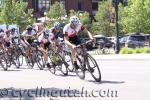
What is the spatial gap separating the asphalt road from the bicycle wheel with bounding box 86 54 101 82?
7.0 inches

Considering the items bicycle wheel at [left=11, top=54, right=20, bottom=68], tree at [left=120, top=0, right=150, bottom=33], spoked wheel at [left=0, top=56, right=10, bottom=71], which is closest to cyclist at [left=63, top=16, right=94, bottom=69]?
spoked wheel at [left=0, top=56, right=10, bottom=71]

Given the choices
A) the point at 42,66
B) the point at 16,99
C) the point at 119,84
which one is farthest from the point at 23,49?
the point at 16,99

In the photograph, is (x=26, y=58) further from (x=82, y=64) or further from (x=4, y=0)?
(x=4, y=0)

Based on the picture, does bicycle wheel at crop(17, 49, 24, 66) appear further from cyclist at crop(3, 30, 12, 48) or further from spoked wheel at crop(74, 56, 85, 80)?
spoked wheel at crop(74, 56, 85, 80)

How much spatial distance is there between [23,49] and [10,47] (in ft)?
2.21

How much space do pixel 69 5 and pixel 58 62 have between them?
72831 mm

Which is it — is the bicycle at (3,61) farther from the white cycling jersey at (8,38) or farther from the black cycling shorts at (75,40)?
the black cycling shorts at (75,40)

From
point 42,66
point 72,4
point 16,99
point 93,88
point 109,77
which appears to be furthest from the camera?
point 72,4

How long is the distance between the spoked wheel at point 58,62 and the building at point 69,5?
7003cm

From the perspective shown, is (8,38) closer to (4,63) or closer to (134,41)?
(4,63)

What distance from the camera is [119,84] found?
45.2ft

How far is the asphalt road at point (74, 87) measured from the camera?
459 inches

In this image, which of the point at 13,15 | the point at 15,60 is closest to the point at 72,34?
the point at 15,60

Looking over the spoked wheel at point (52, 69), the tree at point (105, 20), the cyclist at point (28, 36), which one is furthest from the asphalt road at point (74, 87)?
the tree at point (105, 20)
